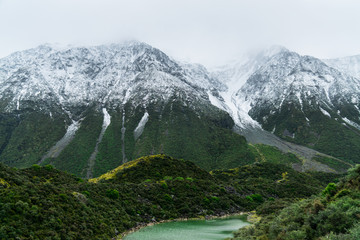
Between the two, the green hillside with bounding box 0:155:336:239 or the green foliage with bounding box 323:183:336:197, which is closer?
the green hillside with bounding box 0:155:336:239

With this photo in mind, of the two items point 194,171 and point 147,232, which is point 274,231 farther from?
point 194,171

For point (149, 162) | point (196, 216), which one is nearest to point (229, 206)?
point (196, 216)

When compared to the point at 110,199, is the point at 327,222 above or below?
above

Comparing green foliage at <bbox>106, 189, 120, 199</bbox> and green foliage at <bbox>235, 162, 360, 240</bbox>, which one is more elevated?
green foliage at <bbox>235, 162, 360, 240</bbox>

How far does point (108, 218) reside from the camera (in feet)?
155

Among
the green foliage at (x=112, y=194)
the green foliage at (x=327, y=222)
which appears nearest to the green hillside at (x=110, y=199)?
the green foliage at (x=112, y=194)

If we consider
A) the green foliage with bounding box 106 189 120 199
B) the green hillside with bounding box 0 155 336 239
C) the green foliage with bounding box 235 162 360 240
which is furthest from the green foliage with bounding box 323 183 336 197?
the green foliage with bounding box 106 189 120 199

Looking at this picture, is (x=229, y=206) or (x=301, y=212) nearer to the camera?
(x=301, y=212)

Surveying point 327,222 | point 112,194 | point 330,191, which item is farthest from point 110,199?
→ point 327,222

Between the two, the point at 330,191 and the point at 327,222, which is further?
the point at 330,191

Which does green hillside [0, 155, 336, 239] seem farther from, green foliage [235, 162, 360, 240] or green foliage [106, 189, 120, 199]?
green foliage [235, 162, 360, 240]

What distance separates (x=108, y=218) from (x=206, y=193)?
4217cm

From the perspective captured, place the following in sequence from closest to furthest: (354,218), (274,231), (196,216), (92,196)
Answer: (354,218)
(274,231)
(92,196)
(196,216)

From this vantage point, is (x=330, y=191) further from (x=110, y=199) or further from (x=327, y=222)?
(x=110, y=199)
